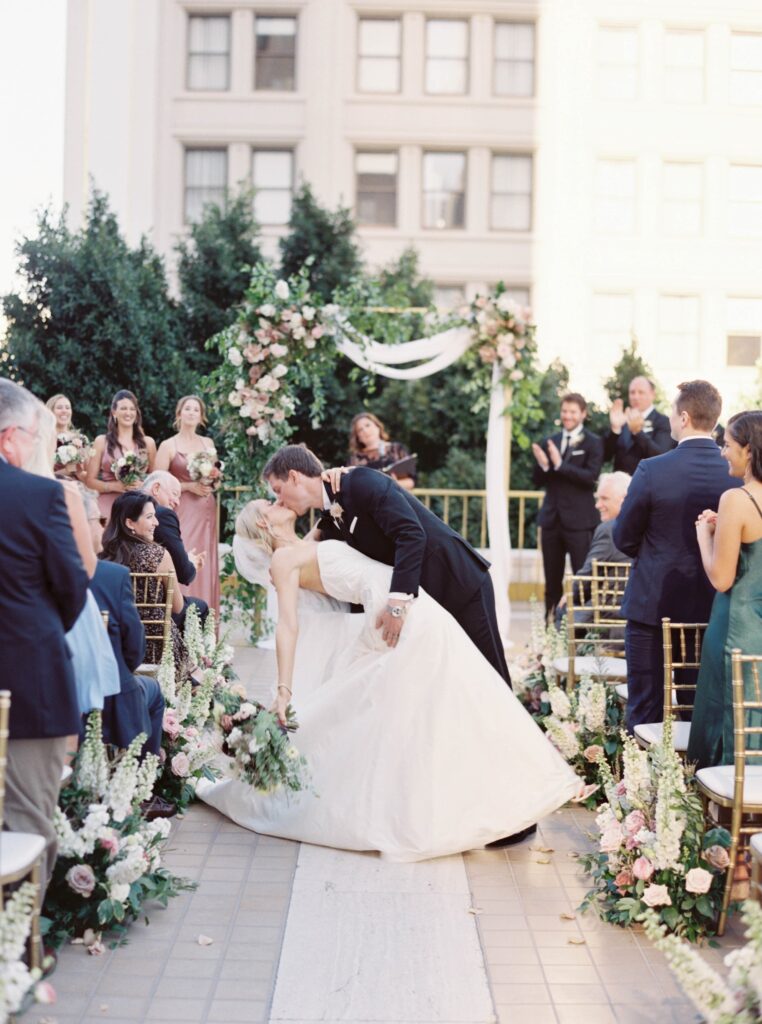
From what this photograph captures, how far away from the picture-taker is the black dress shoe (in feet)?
18.0

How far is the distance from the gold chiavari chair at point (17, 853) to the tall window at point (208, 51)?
23855 mm

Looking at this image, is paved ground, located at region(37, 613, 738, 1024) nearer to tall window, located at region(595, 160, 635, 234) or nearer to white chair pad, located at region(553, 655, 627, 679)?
white chair pad, located at region(553, 655, 627, 679)

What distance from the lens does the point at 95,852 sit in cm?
421

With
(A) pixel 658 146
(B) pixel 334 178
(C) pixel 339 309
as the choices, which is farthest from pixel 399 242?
(C) pixel 339 309

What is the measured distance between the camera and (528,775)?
17.6 feet

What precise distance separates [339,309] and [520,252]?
15550 mm

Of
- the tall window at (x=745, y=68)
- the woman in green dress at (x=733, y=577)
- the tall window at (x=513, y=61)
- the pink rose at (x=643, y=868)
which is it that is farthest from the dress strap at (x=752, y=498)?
the tall window at (x=745, y=68)

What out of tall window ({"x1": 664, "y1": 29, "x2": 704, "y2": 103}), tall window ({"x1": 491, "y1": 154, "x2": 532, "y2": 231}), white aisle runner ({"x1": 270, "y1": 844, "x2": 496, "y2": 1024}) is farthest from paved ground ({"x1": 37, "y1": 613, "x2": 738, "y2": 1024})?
tall window ({"x1": 664, "y1": 29, "x2": 704, "y2": 103})

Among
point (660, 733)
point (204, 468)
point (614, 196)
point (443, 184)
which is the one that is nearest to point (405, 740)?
point (660, 733)

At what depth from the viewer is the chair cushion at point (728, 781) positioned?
414cm

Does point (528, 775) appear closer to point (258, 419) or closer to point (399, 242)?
point (258, 419)

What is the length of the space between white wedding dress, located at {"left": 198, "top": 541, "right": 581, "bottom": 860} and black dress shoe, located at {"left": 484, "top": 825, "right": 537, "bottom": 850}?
220 millimetres

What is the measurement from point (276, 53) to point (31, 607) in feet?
78.1

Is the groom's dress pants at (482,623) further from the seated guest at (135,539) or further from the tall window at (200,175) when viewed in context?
the tall window at (200,175)
